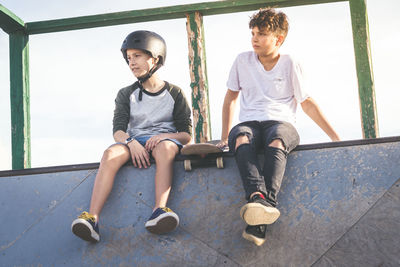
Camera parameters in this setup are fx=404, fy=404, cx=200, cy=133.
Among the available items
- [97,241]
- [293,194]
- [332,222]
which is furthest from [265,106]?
[97,241]

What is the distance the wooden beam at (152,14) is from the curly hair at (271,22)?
796 mm

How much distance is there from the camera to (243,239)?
1923 mm

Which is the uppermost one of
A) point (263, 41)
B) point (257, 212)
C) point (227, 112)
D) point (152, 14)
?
point (152, 14)

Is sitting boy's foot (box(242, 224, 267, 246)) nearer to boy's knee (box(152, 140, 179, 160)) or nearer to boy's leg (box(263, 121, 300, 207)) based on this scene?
boy's leg (box(263, 121, 300, 207))

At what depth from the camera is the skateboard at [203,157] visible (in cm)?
215

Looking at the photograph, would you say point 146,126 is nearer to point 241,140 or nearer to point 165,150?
point 165,150

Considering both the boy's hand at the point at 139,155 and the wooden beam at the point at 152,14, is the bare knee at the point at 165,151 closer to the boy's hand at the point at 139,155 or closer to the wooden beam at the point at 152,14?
the boy's hand at the point at 139,155

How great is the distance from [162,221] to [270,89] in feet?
3.28

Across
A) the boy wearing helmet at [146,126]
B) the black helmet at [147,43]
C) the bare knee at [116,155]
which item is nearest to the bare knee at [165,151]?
the boy wearing helmet at [146,126]

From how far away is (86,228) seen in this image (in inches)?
75.3

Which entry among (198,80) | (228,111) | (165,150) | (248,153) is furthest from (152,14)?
(248,153)

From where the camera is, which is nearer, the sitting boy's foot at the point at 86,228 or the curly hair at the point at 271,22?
the sitting boy's foot at the point at 86,228

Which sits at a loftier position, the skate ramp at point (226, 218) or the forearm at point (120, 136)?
the forearm at point (120, 136)

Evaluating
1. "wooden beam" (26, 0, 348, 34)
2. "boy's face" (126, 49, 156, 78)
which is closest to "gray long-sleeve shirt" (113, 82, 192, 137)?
"boy's face" (126, 49, 156, 78)
